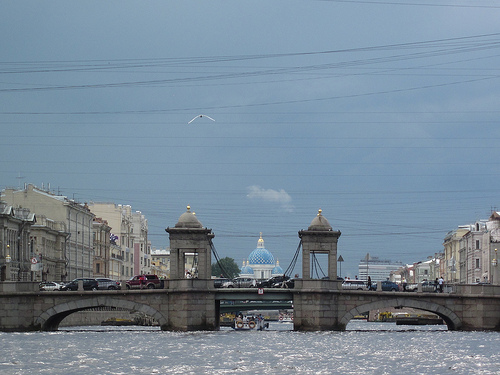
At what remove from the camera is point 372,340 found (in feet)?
277

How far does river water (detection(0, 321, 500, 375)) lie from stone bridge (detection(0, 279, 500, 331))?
2.21 metres

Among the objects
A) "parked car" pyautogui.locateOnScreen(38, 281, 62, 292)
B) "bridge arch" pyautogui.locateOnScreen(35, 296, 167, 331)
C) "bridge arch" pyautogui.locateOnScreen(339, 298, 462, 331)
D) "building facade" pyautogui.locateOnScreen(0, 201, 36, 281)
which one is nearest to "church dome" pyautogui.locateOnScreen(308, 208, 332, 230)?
"bridge arch" pyautogui.locateOnScreen(339, 298, 462, 331)

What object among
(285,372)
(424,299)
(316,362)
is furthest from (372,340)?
(285,372)

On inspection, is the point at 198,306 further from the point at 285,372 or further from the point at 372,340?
the point at 285,372

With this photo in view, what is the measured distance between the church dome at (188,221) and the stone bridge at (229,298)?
439 cm

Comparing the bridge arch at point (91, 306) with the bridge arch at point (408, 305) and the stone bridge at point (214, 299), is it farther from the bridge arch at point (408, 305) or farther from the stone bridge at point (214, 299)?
the bridge arch at point (408, 305)

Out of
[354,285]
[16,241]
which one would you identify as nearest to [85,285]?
[354,285]

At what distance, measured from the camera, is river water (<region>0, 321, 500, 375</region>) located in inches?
2303

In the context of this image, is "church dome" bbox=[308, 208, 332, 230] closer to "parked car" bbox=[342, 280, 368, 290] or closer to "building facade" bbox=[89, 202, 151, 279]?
"parked car" bbox=[342, 280, 368, 290]

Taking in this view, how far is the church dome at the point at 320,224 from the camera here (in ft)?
309

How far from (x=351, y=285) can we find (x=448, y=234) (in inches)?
3812

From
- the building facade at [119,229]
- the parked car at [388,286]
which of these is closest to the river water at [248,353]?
the parked car at [388,286]

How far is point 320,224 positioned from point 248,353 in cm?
2659

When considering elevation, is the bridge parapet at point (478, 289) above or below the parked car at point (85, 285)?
below
